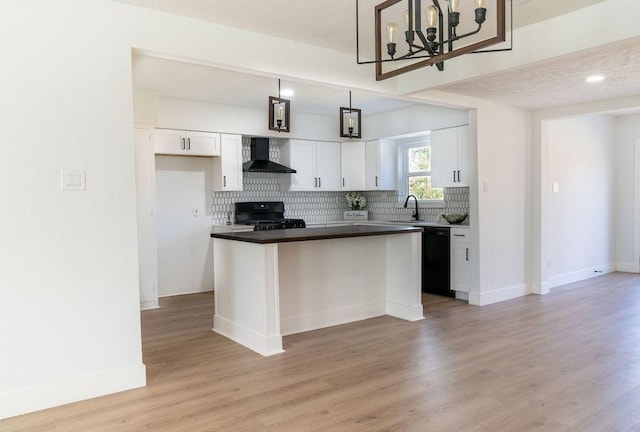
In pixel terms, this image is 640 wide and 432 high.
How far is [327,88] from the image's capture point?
15.4 feet

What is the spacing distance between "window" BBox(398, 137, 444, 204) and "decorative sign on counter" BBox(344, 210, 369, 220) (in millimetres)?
698

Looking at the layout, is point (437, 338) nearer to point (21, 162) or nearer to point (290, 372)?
point (290, 372)

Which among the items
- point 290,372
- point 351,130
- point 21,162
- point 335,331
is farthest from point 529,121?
point 21,162

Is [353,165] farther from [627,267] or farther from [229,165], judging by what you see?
[627,267]

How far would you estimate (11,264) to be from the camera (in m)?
2.61

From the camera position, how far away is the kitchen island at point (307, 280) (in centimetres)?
371

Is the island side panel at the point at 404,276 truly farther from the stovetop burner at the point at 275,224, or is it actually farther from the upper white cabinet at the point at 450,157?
the stovetop burner at the point at 275,224

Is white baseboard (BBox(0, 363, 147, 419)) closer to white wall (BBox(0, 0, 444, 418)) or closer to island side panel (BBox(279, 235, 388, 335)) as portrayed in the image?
white wall (BBox(0, 0, 444, 418))

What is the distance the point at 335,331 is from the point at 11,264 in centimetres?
261

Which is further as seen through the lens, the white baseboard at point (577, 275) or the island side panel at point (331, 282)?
the white baseboard at point (577, 275)

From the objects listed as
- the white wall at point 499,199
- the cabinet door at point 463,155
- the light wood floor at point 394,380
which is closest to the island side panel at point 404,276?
the light wood floor at point 394,380

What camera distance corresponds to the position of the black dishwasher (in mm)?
5703

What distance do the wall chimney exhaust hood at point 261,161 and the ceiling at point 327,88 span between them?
0.65m

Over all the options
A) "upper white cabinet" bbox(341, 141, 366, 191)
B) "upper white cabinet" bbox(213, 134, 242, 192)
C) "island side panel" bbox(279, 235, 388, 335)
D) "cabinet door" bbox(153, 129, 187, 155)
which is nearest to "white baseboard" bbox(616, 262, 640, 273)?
"upper white cabinet" bbox(341, 141, 366, 191)
